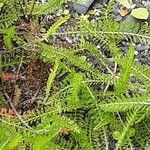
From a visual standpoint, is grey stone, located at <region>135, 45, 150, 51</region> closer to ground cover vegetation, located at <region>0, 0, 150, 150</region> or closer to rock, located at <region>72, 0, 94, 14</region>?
ground cover vegetation, located at <region>0, 0, 150, 150</region>

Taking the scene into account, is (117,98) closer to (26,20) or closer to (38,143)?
(38,143)

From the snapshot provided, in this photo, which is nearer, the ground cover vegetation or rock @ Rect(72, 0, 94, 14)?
the ground cover vegetation

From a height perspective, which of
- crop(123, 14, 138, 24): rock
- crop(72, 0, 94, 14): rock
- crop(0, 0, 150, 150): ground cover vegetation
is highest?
crop(72, 0, 94, 14): rock

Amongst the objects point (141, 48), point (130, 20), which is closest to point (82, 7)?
point (130, 20)

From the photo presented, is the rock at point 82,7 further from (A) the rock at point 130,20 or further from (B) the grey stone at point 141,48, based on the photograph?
(B) the grey stone at point 141,48

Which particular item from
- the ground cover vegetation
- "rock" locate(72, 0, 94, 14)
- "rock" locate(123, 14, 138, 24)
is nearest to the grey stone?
the ground cover vegetation

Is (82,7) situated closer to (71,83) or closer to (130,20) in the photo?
(130,20)

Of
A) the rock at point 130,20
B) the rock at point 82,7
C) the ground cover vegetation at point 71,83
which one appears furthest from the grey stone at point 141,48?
the rock at point 82,7

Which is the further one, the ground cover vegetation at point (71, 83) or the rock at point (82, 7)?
the rock at point (82, 7)

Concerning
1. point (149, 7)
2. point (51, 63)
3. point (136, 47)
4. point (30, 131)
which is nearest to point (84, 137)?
point (30, 131)

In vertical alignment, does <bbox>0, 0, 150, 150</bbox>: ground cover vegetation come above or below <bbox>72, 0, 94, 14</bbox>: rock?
below
